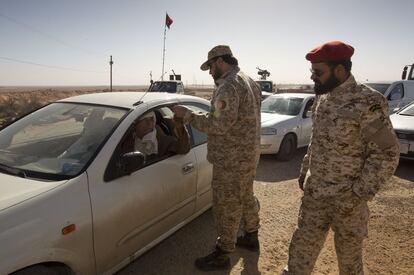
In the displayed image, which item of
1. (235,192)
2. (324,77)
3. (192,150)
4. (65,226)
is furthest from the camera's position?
(192,150)

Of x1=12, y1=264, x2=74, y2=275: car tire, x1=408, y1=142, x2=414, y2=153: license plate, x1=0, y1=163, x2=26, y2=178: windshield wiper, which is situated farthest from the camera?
x1=408, y1=142, x2=414, y2=153: license plate

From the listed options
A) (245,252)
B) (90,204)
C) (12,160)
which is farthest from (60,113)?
(245,252)

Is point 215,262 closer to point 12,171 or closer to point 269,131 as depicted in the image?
point 12,171

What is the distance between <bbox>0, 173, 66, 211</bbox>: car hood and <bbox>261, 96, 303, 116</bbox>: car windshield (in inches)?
252

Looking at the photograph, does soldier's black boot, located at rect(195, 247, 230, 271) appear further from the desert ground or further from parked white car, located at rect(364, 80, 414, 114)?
parked white car, located at rect(364, 80, 414, 114)

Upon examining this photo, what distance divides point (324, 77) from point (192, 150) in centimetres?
167

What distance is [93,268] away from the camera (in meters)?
2.36

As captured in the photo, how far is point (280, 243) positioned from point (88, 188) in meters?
2.31

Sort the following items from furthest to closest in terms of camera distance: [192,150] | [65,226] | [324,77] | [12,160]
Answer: [192,150] < [12,160] < [324,77] < [65,226]

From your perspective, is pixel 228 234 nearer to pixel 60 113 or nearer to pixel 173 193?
pixel 173 193

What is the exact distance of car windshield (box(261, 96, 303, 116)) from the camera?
791cm

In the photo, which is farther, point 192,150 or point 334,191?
point 192,150

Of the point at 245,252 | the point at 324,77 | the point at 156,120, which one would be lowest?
the point at 245,252

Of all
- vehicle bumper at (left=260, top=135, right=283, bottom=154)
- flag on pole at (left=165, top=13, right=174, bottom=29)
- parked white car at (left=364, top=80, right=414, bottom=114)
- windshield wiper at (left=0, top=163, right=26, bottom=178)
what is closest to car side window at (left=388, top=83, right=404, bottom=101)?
parked white car at (left=364, top=80, right=414, bottom=114)
